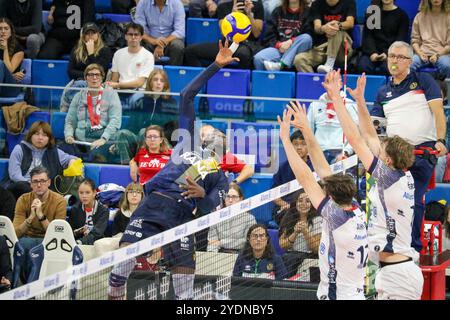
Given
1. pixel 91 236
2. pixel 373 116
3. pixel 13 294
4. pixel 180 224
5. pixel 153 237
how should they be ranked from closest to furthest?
pixel 13 294 < pixel 153 237 < pixel 180 224 < pixel 373 116 < pixel 91 236

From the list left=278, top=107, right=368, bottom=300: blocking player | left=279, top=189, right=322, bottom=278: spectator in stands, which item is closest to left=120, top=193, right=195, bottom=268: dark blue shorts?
left=279, top=189, right=322, bottom=278: spectator in stands

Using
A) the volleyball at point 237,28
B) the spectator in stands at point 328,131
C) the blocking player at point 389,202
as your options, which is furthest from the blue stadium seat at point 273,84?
the blocking player at point 389,202

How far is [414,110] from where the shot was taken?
10.9 meters

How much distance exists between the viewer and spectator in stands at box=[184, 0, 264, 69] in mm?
15180

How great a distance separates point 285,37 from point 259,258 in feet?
17.5

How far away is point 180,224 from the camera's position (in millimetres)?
10609

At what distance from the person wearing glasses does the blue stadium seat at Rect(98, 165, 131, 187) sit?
311cm

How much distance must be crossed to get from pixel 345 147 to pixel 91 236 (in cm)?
302

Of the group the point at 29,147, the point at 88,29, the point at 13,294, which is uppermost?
the point at 88,29

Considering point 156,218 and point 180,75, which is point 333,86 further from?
point 180,75

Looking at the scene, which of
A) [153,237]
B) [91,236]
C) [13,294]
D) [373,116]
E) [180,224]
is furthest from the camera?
[91,236]

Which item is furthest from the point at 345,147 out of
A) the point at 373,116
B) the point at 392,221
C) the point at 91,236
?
the point at 91,236

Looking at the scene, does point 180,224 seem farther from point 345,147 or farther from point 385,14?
point 385,14

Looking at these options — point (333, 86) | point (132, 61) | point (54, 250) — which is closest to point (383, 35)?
point (132, 61)
